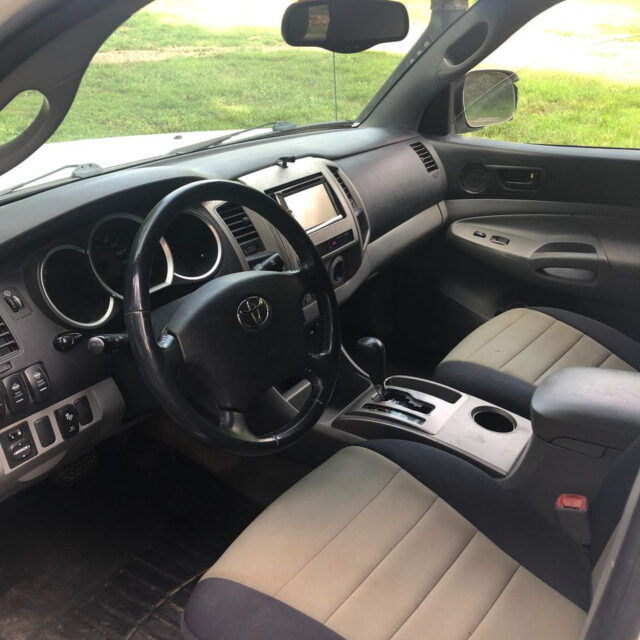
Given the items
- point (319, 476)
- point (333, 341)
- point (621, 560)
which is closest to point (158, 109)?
point (333, 341)

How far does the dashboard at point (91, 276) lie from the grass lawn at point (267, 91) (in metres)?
0.36

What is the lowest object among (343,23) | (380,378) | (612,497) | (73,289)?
(380,378)

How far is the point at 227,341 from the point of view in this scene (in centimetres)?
133

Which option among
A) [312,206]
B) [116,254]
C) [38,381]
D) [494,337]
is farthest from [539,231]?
[38,381]

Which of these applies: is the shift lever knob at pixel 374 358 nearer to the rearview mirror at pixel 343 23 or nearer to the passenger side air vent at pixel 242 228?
the passenger side air vent at pixel 242 228

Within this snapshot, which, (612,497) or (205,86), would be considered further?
(205,86)

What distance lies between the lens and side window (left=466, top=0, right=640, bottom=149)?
96.4 inches

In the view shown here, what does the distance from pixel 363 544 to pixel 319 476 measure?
0.70 feet

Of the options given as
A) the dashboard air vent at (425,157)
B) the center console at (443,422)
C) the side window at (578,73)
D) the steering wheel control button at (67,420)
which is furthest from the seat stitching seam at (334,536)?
the side window at (578,73)

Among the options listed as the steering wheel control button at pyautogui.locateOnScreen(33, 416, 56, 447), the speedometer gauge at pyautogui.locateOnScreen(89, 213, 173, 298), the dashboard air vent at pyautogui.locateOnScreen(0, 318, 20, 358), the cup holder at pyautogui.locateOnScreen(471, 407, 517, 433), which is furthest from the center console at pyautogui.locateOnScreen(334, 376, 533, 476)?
the dashboard air vent at pyautogui.locateOnScreen(0, 318, 20, 358)

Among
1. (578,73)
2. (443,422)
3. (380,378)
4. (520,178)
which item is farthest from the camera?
(520,178)

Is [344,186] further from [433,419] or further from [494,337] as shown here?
[433,419]

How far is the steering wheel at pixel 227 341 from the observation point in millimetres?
1231

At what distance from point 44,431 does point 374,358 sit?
864mm
